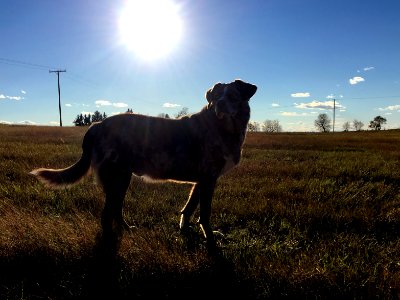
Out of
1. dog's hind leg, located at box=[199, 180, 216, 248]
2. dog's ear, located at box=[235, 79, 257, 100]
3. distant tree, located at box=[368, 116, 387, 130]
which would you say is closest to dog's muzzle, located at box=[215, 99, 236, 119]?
dog's ear, located at box=[235, 79, 257, 100]

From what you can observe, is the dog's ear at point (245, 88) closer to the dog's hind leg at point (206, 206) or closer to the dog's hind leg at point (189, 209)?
the dog's hind leg at point (206, 206)

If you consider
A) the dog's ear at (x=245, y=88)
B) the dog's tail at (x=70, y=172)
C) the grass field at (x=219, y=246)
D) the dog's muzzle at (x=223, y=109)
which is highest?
the dog's ear at (x=245, y=88)

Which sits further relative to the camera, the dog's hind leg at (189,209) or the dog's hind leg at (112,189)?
the dog's hind leg at (189,209)

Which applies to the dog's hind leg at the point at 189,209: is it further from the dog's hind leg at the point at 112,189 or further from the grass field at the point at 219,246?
the dog's hind leg at the point at 112,189

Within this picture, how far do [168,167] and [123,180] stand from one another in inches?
27.1

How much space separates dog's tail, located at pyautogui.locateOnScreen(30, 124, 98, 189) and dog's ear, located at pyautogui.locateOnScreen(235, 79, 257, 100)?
2.30 meters

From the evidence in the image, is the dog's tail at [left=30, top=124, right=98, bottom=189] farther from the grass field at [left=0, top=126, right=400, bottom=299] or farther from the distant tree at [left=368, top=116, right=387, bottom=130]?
the distant tree at [left=368, top=116, right=387, bottom=130]

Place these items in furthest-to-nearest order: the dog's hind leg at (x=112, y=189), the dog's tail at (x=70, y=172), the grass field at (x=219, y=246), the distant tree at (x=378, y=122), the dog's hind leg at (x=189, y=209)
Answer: the distant tree at (x=378, y=122) → the dog's hind leg at (x=189, y=209) → the dog's tail at (x=70, y=172) → the dog's hind leg at (x=112, y=189) → the grass field at (x=219, y=246)

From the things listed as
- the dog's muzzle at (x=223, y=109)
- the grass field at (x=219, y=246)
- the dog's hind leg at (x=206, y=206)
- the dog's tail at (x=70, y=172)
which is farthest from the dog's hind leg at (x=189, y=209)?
the dog's tail at (x=70, y=172)

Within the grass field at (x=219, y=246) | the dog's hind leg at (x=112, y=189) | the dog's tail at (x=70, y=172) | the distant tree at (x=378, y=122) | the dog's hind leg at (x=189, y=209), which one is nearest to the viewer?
the grass field at (x=219, y=246)

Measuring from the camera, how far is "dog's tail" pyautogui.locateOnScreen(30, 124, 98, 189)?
557cm

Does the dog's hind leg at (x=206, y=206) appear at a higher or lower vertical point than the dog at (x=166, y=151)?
lower

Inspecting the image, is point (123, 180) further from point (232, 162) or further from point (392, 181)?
point (392, 181)

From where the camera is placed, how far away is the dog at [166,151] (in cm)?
548
